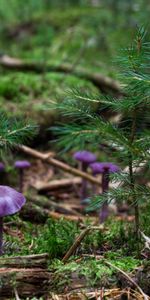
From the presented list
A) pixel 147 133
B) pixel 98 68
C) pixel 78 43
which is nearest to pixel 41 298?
pixel 147 133

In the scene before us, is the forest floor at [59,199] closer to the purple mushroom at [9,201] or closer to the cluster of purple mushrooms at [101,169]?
the cluster of purple mushrooms at [101,169]

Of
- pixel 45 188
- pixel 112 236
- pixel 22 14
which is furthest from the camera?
pixel 22 14

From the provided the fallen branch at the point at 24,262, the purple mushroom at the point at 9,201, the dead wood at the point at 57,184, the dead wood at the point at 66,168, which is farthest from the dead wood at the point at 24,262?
the dead wood at the point at 57,184

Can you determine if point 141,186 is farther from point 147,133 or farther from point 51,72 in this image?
point 51,72

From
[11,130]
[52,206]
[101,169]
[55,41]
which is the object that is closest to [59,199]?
[52,206]

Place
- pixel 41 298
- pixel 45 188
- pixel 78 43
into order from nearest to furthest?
pixel 41 298
pixel 45 188
pixel 78 43

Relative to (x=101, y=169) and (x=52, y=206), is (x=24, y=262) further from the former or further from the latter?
(x=52, y=206)

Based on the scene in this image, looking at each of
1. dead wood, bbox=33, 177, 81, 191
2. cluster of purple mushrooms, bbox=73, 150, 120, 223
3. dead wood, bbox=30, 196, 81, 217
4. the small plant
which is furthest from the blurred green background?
the small plant
